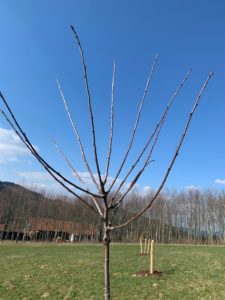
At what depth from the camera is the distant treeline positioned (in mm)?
68062

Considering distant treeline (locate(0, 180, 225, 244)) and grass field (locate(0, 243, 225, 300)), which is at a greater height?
distant treeline (locate(0, 180, 225, 244))

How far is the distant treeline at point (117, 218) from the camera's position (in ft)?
223

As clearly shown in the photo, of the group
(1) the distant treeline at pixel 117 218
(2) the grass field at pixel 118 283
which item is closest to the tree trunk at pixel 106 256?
(2) the grass field at pixel 118 283

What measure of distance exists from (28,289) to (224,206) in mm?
74276

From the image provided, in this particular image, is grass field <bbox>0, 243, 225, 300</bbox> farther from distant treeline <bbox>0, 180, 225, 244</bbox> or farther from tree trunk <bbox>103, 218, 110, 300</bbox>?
distant treeline <bbox>0, 180, 225, 244</bbox>

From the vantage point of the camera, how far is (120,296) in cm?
1012

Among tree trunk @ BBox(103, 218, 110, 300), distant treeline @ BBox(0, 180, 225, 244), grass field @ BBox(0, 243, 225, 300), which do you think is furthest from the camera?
distant treeline @ BBox(0, 180, 225, 244)

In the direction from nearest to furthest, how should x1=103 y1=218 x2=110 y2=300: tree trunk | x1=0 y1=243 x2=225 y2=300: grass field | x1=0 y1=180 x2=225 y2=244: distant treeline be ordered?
1. x1=103 y1=218 x2=110 y2=300: tree trunk
2. x1=0 y1=243 x2=225 y2=300: grass field
3. x1=0 y1=180 x2=225 y2=244: distant treeline

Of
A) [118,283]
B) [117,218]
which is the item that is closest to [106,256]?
[118,283]

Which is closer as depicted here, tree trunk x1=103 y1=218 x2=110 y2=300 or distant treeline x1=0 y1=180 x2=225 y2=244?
tree trunk x1=103 y1=218 x2=110 y2=300

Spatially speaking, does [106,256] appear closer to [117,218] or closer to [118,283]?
[118,283]

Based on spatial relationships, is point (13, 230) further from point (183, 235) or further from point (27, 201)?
point (183, 235)

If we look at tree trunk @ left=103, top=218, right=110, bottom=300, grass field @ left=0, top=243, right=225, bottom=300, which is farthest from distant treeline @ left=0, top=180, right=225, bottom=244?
tree trunk @ left=103, top=218, right=110, bottom=300

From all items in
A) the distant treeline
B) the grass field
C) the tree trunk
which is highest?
the distant treeline
